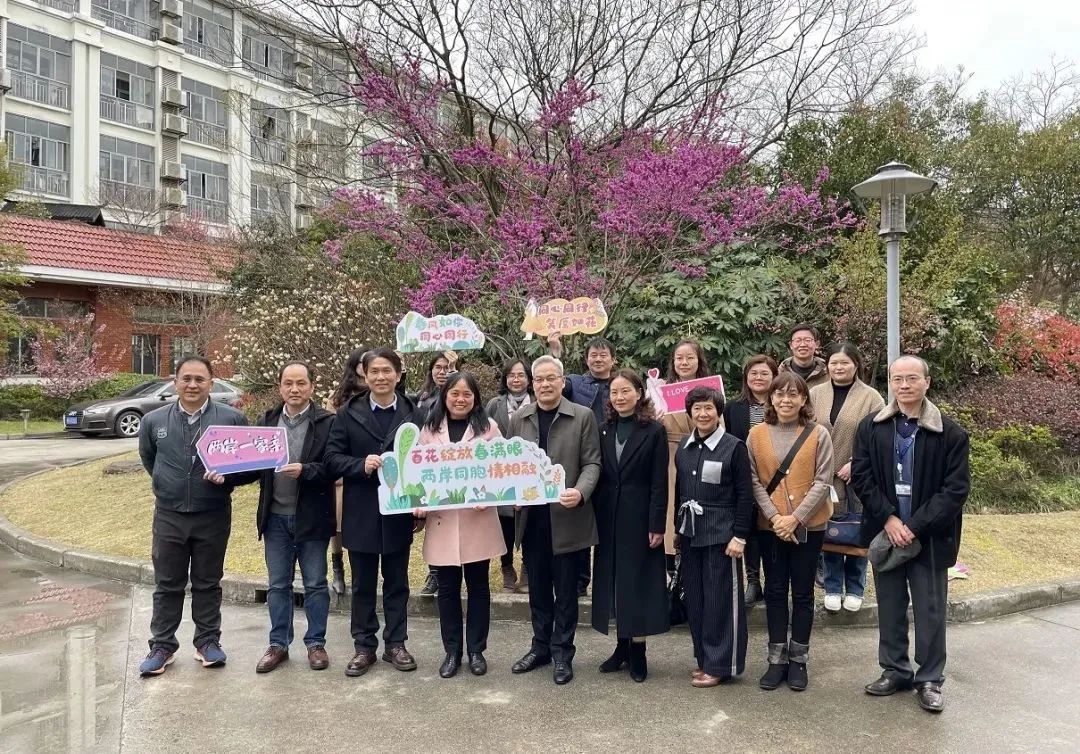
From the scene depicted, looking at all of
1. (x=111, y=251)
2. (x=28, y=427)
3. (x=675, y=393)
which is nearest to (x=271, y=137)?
(x=675, y=393)

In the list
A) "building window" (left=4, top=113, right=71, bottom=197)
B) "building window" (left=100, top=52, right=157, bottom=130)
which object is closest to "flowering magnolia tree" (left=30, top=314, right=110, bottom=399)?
"building window" (left=4, top=113, right=71, bottom=197)

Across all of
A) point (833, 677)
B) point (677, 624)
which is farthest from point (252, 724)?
point (833, 677)

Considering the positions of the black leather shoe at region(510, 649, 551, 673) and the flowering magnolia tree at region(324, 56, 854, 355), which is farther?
the flowering magnolia tree at region(324, 56, 854, 355)

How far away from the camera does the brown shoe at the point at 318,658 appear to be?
4535 millimetres

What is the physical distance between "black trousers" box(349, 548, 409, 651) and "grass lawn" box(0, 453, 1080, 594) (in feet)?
4.62

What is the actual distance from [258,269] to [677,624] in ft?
42.0

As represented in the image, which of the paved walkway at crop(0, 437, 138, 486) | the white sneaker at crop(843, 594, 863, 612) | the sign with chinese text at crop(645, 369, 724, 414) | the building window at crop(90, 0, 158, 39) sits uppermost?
the building window at crop(90, 0, 158, 39)

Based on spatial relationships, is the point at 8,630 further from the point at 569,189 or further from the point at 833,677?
the point at 569,189

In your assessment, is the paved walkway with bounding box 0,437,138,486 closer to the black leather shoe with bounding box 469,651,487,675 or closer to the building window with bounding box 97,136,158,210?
the black leather shoe with bounding box 469,651,487,675

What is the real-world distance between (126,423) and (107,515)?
11.5m

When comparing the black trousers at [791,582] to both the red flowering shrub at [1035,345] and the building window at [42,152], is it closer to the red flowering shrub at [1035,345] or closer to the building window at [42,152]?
the red flowering shrub at [1035,345]

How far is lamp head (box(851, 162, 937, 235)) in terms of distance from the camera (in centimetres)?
618

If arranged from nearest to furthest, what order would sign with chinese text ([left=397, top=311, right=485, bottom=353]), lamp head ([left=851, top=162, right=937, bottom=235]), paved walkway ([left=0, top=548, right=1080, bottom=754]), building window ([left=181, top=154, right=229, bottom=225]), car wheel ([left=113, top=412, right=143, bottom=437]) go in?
paved walkway ([left=0, top=548, right=1080, bottom=754]) < sign with chinese text ([left=397, top=311, right=485, bottom=353]) < lamp head ([left=851, top=162, right=937, bottom=235]) < car wheel ([left=113, top=412, right=143, bottom=437]) < building window ([left=181, top=154, right=229, bottom=225])

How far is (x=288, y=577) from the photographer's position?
465 cm
